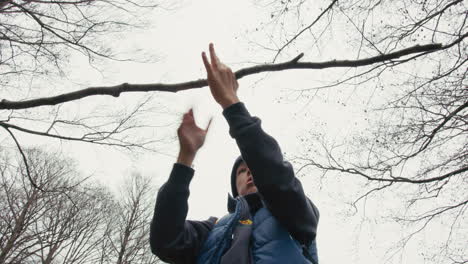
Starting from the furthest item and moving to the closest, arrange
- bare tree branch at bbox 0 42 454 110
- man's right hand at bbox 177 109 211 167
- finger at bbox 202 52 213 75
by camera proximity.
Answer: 1. bare tree branch at bbox 0 42 454 110
2. man's right hand at bbox 177 109 211 167
3. finger at bbox 202 52 213 75

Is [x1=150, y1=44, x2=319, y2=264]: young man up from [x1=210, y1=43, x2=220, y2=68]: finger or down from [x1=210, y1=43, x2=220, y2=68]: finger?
down

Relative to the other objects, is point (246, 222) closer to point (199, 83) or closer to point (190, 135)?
point (190, 135)

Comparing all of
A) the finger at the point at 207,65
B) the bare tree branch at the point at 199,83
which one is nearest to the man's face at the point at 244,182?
the bare tree branch at the point at 199,83

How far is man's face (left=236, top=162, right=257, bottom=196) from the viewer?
1404 millimetres

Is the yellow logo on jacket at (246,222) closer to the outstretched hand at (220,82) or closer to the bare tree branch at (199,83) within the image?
the outstretched hand at (220,82)

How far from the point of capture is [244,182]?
58.1 inches

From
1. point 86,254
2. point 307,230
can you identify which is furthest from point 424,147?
point 86,254

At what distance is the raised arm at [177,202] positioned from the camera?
108 cm

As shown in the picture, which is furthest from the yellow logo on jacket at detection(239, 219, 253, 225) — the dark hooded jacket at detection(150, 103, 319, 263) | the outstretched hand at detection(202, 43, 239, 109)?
the outstretched hand at detection(202, 43, 239, 109)

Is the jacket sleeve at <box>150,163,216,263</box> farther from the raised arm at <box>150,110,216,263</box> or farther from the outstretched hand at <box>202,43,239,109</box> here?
the outstretched hand at <box>202,43,239,109</box>

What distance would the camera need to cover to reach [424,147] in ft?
11.7

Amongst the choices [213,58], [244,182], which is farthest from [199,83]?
[244,182]

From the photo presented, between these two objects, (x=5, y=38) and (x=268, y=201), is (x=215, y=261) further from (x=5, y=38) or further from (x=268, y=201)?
(x=5, y=38)

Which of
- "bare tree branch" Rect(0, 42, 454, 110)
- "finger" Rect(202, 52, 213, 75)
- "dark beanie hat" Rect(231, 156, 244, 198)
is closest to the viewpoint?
"finger" Rect(202, 52, 213, 75)
